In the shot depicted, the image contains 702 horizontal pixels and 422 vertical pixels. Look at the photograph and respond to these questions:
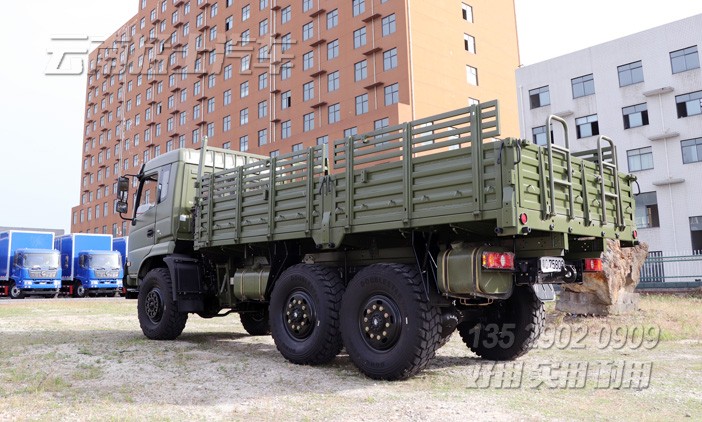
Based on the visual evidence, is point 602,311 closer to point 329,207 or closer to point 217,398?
point 329,207

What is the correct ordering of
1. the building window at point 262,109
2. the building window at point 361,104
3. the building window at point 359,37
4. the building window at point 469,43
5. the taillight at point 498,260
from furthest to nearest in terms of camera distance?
the building window at point 262,109
the building window at point 469,43
the building window at point 359,37
the building window at point 361,104
the taillight at point 498,260

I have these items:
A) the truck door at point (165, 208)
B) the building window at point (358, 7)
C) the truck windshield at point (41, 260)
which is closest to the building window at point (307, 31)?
the building window at point (358, 7)

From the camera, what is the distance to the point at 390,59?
37781mm

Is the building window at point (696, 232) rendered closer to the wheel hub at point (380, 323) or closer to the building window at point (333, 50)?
the building window at point (333, 50)

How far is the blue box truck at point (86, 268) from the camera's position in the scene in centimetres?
3331

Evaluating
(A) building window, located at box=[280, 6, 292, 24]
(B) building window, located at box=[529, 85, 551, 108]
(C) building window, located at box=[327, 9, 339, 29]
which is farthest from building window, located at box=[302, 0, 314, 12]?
(B) building window, located at box=[529, 85, 551, 108]

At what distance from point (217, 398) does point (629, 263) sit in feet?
35.5

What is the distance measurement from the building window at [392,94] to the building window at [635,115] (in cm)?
1427

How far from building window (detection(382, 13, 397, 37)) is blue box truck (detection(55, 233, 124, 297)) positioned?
22.6m

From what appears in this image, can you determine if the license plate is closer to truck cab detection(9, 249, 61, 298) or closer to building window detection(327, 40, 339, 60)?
truck cab detection(9, 249, 61, 298)

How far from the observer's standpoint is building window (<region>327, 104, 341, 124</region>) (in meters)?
41.4

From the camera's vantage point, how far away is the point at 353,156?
7.26 metres

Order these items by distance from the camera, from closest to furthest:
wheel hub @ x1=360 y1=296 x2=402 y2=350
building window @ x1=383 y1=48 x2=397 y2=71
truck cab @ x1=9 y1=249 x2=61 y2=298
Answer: wheel hub @ x1=360 y1=296 x2=402 y2=350
truck cab @ x1=9 y1=249 x2=61 y2=298
building window @ x1=383 y1=48 x2=397 y2=71

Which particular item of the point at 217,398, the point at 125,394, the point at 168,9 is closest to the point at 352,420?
the point at 217,398
